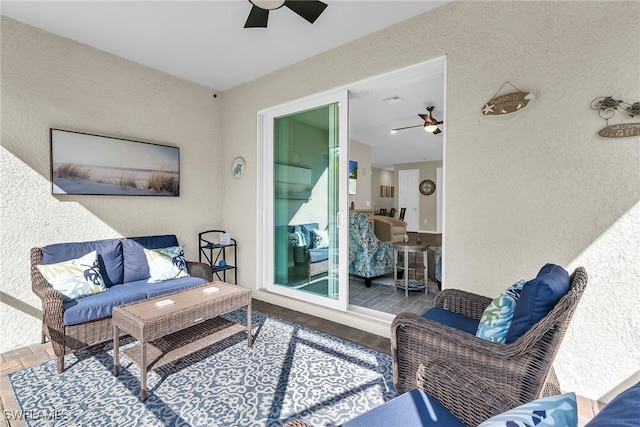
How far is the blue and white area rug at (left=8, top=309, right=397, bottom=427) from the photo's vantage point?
176 centimetres

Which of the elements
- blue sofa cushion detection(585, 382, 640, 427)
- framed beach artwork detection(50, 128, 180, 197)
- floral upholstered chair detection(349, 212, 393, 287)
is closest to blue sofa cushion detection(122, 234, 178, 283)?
framed beach artwork detection(50, 128, 180, 197)

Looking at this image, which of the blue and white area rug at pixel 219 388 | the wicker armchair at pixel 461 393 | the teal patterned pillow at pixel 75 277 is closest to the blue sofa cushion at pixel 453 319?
the blue and white area rug at pixel 219 388

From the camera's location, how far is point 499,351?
1371mm

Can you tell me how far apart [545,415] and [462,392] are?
0.45 meters

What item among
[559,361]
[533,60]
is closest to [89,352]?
[559,361]

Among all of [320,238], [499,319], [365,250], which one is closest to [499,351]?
[499,319]

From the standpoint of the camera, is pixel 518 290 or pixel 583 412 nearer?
pixel 518 290

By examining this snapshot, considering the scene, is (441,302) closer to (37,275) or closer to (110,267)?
(110,267)

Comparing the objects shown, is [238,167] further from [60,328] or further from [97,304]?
[60,328]

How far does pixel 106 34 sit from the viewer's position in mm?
2863

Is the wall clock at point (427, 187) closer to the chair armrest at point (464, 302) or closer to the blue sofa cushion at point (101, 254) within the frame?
the chair armrest at point (464, 302)

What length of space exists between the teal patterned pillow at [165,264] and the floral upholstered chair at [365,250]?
226cm

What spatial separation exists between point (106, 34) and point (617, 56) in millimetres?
4129

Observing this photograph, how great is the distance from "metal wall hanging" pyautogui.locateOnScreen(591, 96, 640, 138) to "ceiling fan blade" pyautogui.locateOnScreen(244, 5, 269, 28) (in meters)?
2.35
